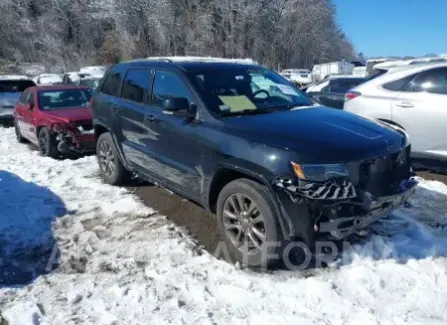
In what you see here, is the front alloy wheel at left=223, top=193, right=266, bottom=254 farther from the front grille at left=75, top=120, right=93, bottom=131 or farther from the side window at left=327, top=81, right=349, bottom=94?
the side window at left=327, top=81, right=349, bottom=94

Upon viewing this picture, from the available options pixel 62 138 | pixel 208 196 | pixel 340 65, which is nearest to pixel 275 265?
pixel 208 196

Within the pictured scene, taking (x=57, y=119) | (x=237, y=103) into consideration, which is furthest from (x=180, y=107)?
(x=57, y=119)

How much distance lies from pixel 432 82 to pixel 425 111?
1.62 ft

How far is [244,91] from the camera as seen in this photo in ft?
14.4

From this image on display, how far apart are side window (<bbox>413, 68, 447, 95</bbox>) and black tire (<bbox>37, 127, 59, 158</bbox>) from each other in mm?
6510

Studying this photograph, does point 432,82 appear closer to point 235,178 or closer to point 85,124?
point 235,178

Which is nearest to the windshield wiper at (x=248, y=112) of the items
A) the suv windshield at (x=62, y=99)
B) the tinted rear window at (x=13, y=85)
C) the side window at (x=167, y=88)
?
the side window at (x=167, y=88)

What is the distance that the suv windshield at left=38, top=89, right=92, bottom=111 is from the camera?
8.99 m

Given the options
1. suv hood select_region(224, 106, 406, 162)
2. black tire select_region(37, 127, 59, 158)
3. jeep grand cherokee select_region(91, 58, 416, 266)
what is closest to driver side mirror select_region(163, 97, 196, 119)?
jeep grand cherokee select_region(91, 58, 416, 266)

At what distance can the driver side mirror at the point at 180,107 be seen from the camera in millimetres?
3992

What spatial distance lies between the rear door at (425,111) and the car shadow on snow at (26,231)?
488 cm

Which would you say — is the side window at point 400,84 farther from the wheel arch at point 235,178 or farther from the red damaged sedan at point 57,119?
the red damaged sedan at point 57,119

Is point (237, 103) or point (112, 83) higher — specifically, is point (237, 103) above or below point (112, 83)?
below

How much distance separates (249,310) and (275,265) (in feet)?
2.08
